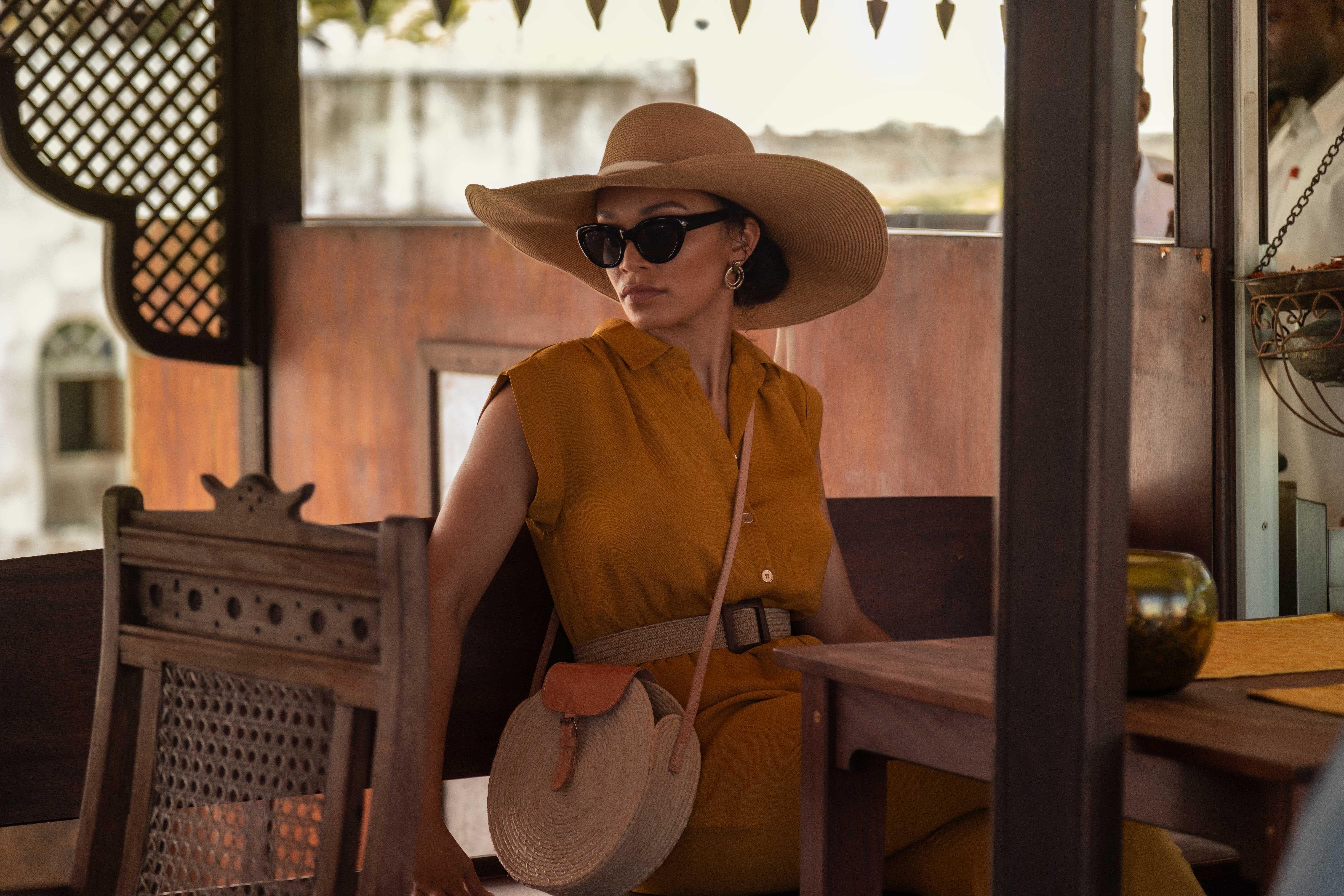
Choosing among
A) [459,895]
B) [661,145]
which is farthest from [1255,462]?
[459,895]

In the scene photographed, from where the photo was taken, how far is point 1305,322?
2678mm

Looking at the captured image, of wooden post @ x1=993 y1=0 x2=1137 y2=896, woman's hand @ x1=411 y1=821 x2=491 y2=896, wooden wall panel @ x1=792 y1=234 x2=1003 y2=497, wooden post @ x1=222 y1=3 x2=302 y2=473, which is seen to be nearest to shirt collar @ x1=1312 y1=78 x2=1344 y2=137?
wooden wall panel @ x1=792 y1=234 x2=1003 y2=497

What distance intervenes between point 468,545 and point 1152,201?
6.56 ft

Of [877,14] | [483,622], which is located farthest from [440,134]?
[483,622]

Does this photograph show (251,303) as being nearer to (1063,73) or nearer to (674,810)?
(674,810)

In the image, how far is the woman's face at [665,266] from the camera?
213 cm

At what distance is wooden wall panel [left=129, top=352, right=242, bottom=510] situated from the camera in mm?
4680

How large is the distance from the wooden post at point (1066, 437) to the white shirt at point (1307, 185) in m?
2.10

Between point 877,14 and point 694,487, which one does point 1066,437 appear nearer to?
point 694,487

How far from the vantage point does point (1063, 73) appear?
1.04 m

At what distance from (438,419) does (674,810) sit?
2904mm

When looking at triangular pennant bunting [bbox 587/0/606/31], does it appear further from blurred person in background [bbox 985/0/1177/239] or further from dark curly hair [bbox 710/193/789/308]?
dark curly hair [bbox 710/193/789/308]

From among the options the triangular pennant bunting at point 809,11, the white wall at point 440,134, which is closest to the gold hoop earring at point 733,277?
the triangular pennant bunting at point 809,11

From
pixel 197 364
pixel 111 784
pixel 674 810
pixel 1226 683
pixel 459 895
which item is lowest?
pixel 459 895
